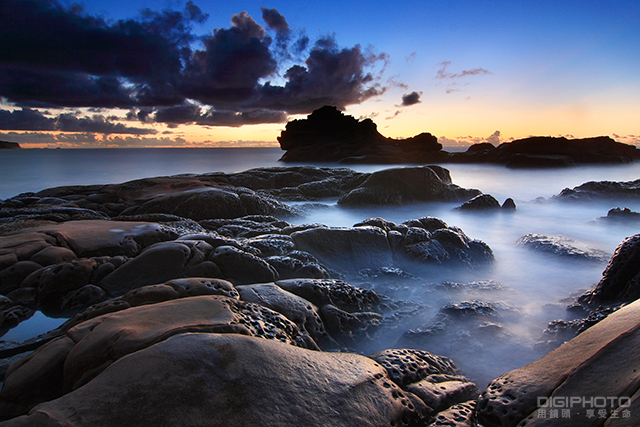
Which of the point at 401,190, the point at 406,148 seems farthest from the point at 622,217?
the point at 406,148

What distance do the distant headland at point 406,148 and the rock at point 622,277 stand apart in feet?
111

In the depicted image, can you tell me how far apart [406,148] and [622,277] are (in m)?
51.6

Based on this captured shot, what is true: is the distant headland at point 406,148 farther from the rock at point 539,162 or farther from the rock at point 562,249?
the rock at point 562,249

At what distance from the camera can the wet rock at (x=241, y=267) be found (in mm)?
3988

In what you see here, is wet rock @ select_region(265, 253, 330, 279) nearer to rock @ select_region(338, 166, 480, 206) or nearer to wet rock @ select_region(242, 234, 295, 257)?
wet rock @ select_region(242, 234, 295, 257)

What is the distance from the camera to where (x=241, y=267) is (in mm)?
4047

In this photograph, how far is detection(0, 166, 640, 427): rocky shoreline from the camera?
1703 millimetres

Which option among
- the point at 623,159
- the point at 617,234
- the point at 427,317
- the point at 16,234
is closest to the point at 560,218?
the point at 617,234

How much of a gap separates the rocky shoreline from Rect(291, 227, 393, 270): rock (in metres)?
0.02

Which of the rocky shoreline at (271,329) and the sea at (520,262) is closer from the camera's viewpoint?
the rocky shoreline at (271,329)

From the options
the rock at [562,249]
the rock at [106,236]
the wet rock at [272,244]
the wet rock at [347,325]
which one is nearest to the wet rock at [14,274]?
the rock at [106,236]

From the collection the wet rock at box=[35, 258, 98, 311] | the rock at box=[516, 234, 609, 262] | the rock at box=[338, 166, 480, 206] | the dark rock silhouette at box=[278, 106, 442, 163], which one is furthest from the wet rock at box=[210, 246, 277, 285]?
the dark rock silhouette at box=[278, 106, 442, 163]

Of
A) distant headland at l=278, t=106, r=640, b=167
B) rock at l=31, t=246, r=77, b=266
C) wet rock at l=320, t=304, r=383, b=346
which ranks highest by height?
distant headland at l=278, t=106, r=640, b=167

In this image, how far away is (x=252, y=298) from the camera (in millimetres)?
3102
